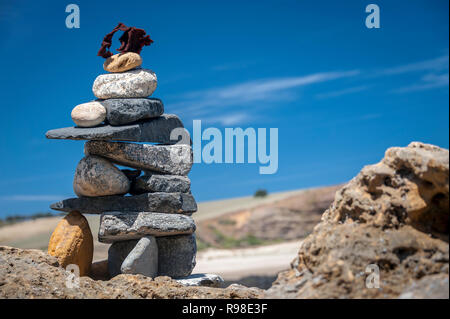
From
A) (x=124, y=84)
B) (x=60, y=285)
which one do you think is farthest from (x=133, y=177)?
(x=60, y=285)

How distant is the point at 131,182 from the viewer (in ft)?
36.2

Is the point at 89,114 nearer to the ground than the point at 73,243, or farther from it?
farther from it

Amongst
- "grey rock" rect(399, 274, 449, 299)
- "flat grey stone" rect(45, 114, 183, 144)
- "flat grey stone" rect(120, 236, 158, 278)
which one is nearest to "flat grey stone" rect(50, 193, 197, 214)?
"flat grey stone" rect(120, 236, 158, 278)

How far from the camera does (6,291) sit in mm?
6613

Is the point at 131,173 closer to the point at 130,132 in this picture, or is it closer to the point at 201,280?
the point at 130,132

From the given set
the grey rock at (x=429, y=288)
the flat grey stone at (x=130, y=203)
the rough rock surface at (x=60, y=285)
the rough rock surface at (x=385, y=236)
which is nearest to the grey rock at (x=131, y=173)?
the flat grey stone at (x=130, y=203)

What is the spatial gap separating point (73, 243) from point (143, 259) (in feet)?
4.63

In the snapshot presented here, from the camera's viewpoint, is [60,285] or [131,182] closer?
[60,285]

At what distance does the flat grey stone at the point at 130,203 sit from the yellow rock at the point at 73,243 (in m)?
0.23

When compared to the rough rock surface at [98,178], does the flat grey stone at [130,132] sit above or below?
above

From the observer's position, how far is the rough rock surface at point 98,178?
10.3 meters

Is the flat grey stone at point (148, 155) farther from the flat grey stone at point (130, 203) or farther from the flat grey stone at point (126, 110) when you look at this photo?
the flat grey stone at point (130, 203)
